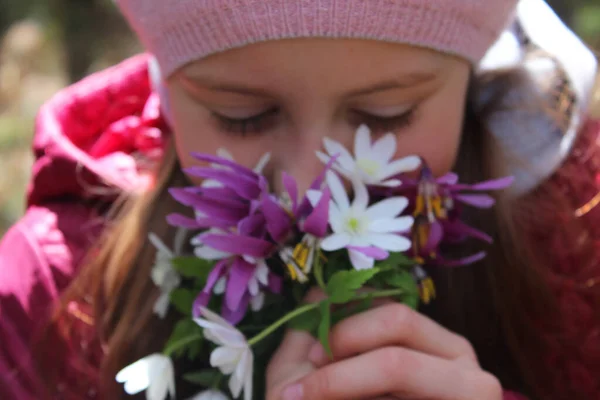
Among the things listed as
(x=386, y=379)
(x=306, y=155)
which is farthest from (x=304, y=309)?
(x=306, y=155)

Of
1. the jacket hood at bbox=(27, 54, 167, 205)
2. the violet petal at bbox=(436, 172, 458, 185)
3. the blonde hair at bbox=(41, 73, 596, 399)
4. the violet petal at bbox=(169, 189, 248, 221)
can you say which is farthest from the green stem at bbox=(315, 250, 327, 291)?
the jacket hood at bbox=(27, 54, 167, 205)

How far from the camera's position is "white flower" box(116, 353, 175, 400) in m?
0.87

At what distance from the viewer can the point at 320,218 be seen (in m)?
0.87

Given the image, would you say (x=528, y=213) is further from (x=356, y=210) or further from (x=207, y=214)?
(x=207, y=214)

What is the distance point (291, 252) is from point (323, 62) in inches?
10.2

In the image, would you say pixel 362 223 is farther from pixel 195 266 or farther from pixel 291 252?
pixel 195 266

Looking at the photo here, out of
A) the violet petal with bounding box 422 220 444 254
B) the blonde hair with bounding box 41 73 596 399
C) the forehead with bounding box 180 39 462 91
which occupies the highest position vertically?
the forehead with bounding box 180 39 462 91

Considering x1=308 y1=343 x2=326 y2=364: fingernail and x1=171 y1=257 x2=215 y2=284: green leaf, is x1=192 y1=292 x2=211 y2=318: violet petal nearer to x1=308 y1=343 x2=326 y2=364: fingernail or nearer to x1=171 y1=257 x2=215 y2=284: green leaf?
x1=171 y1=257 x2=215 y2=284: green leaf

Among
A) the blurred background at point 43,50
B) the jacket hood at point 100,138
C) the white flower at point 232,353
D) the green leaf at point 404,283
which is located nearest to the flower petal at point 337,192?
the green leaf at point 404,283

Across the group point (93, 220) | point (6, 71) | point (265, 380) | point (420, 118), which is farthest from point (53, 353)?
point (6, 71)

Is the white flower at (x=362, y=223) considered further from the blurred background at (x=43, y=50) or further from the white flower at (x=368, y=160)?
the blurred background at (x=43, y=50)

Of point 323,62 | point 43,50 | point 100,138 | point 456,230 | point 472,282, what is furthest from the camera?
point 43,50

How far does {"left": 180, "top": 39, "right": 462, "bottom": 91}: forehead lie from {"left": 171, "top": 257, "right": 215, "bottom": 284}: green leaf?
0.26 metres

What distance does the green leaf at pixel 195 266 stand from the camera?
38.8 inches
